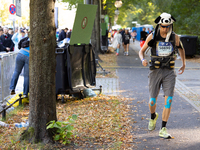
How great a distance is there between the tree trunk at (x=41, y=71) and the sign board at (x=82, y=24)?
2622 mm

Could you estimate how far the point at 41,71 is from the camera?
446cm

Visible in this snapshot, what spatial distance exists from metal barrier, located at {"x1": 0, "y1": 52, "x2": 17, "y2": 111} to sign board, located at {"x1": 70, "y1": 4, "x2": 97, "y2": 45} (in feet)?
5.80

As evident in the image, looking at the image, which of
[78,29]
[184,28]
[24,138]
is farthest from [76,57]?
[184,28]

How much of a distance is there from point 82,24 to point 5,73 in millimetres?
2289

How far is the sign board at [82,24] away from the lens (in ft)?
23.3

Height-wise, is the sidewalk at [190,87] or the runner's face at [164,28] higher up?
the runner's face at [164,28]

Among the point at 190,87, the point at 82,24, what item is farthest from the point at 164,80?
the point at 190,87

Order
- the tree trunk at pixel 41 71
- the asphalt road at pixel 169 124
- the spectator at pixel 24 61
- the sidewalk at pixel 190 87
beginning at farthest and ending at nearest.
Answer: the sidewalk at pixel 190 87 < the spectator at pixel 24 61 < the asphalt road at pixel 169 124 < the tree trunk at pixel 41 71

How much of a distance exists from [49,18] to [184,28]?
23.7 meters

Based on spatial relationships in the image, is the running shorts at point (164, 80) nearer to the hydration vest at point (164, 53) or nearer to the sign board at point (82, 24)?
the hydration vest at point (164, 53)

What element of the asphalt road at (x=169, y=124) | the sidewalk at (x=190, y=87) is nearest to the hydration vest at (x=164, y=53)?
the asphalt road at (x=169, y=124)

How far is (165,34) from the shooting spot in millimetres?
4965

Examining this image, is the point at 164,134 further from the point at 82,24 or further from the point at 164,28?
the point at 82,24

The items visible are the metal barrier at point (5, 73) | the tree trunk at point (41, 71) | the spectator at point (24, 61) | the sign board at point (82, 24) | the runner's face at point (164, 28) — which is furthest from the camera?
the spectator at point (24, 61)
